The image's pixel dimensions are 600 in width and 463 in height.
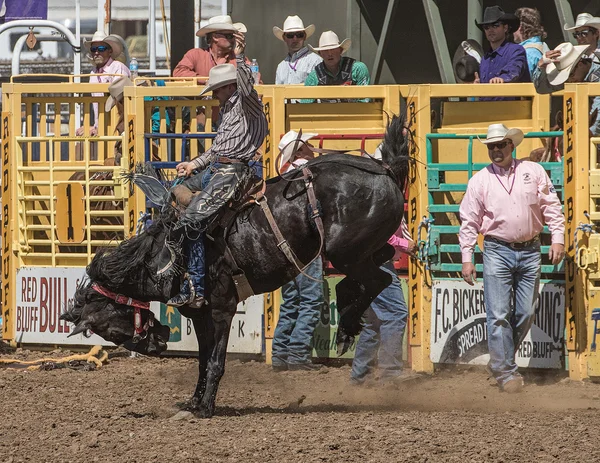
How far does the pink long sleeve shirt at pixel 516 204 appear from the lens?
7.99 metres

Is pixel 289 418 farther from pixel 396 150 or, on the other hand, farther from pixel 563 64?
pixel 563 64

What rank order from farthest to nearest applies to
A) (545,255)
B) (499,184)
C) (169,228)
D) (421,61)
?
(421,61) < (545,255) < (499,184) < (169,228)

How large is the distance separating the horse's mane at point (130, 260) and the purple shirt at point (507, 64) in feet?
12.0

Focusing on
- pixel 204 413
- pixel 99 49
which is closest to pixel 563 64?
pixel 204 413

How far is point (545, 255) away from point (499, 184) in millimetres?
1124

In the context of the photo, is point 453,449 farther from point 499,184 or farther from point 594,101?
point 594,101

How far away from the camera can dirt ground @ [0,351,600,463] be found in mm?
5883

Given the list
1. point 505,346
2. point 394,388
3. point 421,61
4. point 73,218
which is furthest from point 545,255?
point 421,61

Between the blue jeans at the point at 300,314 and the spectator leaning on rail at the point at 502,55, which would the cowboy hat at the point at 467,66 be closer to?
the spectator leaning on rail at the point at 502,55

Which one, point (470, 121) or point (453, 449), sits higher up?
point (470, 121)

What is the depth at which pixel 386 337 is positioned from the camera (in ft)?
28.4

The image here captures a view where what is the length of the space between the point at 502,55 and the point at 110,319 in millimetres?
4313

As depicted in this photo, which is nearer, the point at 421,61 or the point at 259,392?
the point at 259,392

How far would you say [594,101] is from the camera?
8969mm
